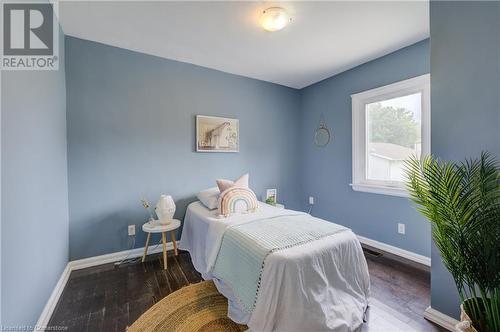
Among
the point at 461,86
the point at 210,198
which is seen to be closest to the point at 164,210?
the point at 210,198

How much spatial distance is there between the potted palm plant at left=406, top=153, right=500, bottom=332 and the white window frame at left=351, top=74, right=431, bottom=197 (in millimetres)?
1288

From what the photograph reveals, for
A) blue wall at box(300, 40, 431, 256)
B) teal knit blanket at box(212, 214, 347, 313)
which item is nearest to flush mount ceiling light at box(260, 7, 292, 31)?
blue wall at box(300, 40, 431, 256)

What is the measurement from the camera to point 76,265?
231 centimetres

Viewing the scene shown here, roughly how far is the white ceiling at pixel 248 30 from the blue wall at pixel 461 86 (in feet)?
1.90

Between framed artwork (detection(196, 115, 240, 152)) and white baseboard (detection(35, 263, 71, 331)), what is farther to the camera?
framed artwork (detection(196, 115, 240, 152))

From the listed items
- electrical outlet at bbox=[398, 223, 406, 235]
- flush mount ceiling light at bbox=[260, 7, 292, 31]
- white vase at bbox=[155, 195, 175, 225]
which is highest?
flush mount ceiling light at bbox=[260, 7, 292, 31]

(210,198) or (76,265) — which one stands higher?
(210,198)

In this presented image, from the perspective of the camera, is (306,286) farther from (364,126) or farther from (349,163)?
(364,126)

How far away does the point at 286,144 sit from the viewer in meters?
3.89

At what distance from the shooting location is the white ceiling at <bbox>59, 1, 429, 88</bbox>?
187 centimetres

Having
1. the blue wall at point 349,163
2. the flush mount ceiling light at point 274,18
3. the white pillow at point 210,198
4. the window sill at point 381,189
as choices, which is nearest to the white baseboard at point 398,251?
the blue wall at point 349,163

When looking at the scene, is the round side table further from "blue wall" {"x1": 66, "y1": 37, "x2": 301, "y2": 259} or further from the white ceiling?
the white ceiling

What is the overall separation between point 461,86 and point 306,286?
5.54 feet

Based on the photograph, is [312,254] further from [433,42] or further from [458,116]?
[433,42]
